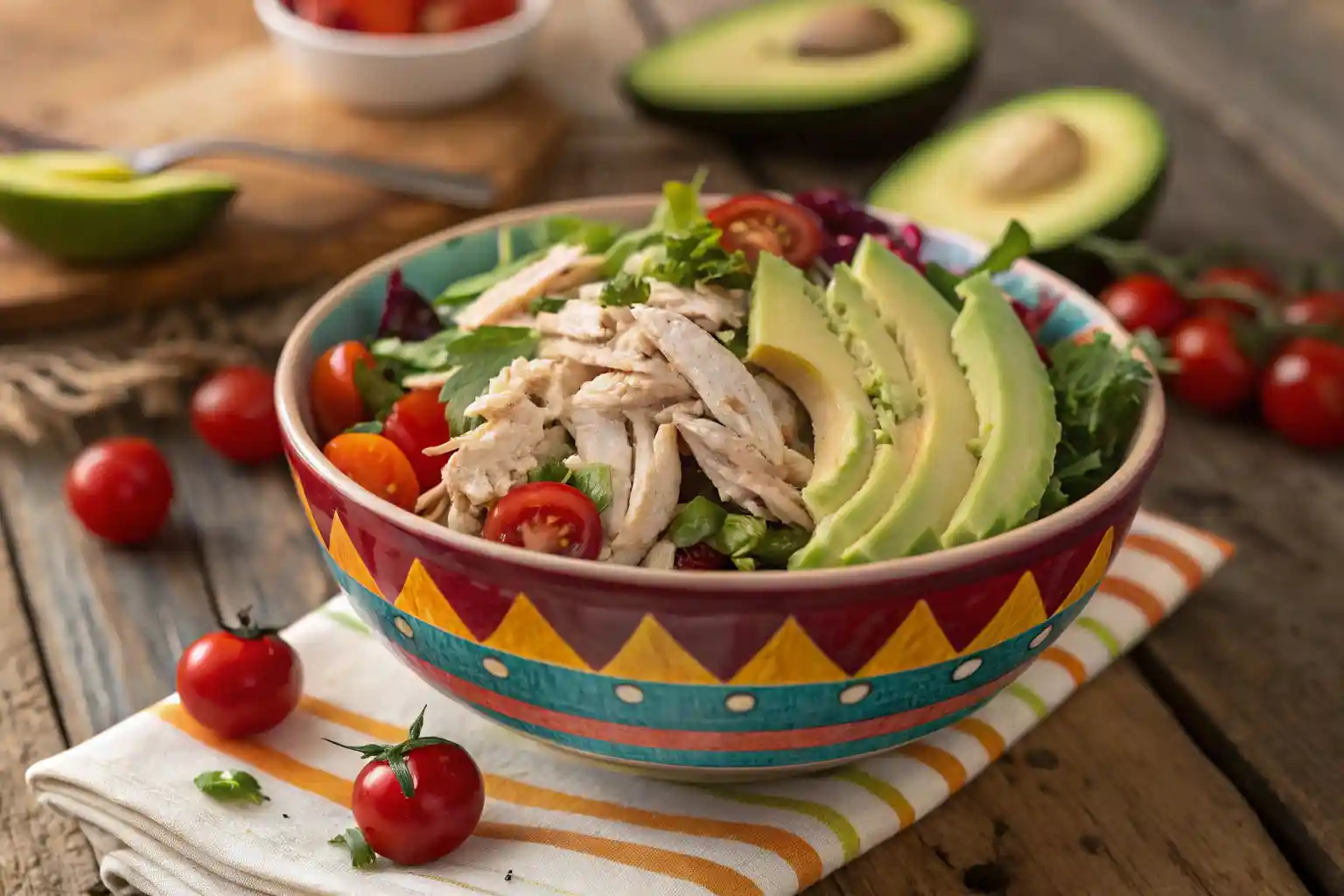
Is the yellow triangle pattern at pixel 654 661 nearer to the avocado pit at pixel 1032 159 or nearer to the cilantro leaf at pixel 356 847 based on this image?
the cilantro leaf at pixel 356 847

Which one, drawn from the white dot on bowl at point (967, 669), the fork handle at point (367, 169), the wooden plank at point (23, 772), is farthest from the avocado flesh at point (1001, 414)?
the fork handle at point (367, 169)

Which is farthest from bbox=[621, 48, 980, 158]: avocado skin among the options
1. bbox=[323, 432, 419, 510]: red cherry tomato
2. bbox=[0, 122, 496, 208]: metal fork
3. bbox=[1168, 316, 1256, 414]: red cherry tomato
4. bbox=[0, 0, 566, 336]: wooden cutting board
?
bbox=[323, 432, 419, 510]: red cherry tomato

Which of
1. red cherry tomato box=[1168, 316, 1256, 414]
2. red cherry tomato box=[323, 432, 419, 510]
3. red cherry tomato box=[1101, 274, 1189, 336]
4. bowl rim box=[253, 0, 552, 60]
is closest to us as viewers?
red cherry tomato box=[323, 432, 419, 510]

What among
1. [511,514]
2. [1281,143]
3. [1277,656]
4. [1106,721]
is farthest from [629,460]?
[1281,143]

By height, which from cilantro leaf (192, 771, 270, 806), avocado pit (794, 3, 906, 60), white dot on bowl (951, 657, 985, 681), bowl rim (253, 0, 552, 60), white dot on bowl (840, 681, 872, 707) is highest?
white dot on bowl (840, 681, 872, 707)

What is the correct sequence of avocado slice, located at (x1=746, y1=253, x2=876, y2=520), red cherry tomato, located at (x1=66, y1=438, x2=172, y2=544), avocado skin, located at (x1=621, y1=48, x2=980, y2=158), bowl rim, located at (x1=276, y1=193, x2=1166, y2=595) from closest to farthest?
bowl rim, located at (x1=276, y1=193, x2=1166, y2=595) → avocado slice, located at (x1=746, y1=253, x2=876, y2=520) → red cherry tomato, located at (x1=66, y1=438, x2=172, y2=544) → avocado skin, located at (x1=621, y1=48, x2=980, y2=158)

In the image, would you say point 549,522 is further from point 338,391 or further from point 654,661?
point 338,391

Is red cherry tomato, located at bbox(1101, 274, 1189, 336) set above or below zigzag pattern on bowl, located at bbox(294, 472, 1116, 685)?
below

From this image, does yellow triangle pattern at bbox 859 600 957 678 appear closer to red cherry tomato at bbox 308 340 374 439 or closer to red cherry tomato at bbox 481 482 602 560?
red cherry tomato at bbox 481 482 602 560
